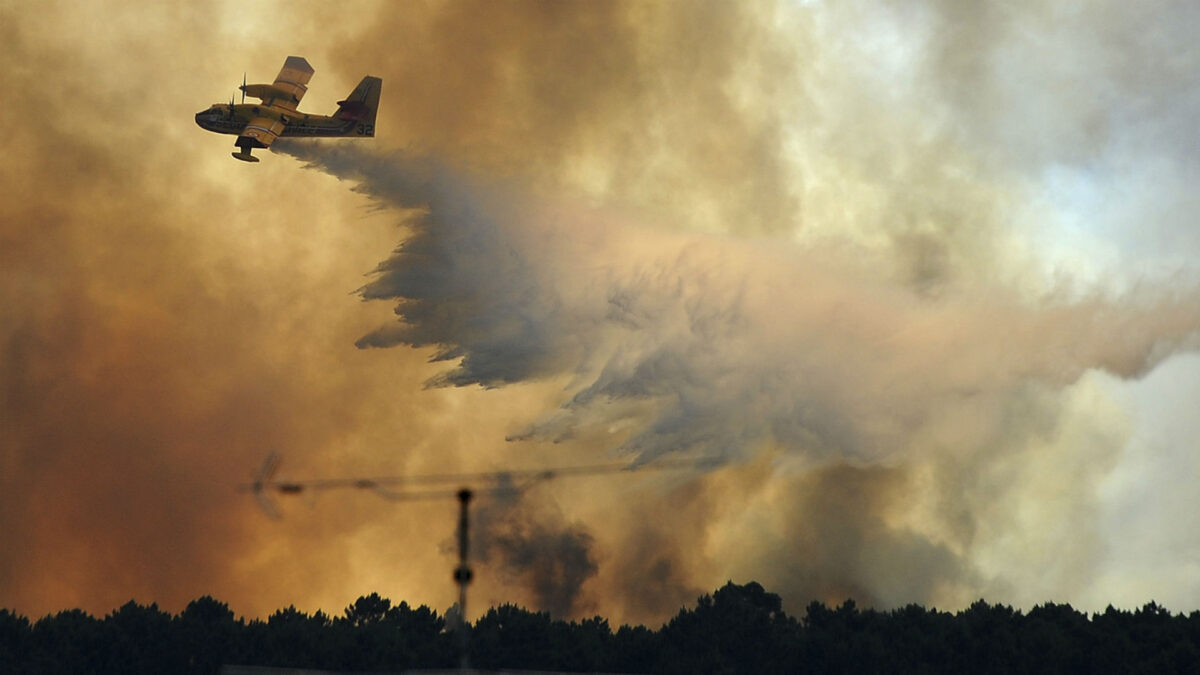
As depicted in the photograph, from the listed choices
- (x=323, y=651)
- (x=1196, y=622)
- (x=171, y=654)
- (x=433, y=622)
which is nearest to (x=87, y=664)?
(x=171, y=654)

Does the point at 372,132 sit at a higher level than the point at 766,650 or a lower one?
higher

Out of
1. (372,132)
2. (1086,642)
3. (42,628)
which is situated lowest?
(1086,642)

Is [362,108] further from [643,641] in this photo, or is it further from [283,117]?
[643,641]

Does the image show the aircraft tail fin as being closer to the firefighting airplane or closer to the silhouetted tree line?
the firefighting airplane

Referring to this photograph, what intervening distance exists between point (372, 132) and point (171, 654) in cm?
6375

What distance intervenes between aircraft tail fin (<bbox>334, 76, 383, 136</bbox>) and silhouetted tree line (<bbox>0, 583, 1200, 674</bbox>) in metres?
55.9

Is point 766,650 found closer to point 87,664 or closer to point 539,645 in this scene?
point 539,645

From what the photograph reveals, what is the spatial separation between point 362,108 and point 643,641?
2568 inches

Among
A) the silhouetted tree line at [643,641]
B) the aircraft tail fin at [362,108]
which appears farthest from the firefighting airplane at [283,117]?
the silhouetted tree line at [643,641]

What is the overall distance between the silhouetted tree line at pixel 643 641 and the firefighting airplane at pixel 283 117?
56.0 meters

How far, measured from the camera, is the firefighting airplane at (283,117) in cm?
14925

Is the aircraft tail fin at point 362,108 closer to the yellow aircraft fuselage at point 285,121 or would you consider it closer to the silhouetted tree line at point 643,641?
the yellow aircraft fuselage at point 285,121

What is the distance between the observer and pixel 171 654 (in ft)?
596

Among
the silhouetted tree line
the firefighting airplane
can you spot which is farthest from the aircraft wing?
the silhouetted tree line
